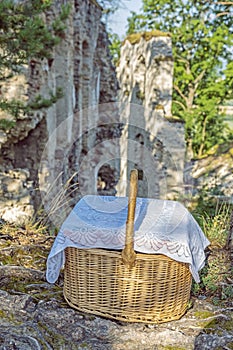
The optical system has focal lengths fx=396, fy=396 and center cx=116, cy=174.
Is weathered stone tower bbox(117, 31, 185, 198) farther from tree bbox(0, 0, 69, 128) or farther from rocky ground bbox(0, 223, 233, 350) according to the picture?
rocky ground bbox(0, 223, 233, 350)

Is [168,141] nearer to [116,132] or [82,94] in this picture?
[116,132]

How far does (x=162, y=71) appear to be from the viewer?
12844mm

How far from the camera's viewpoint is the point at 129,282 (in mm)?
2230

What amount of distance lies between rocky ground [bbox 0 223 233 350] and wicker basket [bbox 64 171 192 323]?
64mm

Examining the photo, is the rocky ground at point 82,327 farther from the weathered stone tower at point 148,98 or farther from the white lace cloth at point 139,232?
the weathered stone tower at point 148,98

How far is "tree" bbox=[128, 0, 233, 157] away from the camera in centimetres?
1511

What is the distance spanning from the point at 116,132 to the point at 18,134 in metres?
4.83

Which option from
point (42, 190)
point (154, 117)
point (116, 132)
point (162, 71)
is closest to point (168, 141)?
point (154, 117)

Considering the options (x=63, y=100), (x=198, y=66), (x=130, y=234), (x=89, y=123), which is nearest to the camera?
(x=130, y=234)

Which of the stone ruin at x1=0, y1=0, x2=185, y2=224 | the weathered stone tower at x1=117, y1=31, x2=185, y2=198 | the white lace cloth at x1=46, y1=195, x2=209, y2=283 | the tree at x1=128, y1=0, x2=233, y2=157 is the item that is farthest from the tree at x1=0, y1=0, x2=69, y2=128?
the tree at x1=128, y1=0, x2=233, y2=157

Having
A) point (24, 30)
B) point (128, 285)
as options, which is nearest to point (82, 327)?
point (128, 285)

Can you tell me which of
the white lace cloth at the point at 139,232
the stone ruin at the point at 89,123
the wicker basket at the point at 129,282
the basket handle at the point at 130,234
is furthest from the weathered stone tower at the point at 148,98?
the basket handle at the point at 130,234

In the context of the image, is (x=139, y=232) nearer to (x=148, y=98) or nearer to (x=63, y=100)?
(x=63, y=100)

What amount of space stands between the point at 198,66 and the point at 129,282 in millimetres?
14668
